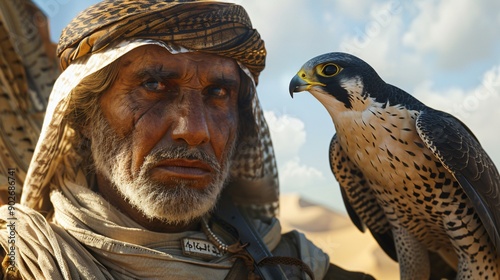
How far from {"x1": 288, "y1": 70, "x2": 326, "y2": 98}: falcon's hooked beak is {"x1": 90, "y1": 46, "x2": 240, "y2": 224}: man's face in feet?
1.13

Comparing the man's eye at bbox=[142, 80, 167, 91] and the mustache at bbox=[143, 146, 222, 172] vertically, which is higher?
the man's eye at bbox=[142, 80, 167, 91]

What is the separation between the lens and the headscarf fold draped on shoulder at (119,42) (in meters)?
2.60

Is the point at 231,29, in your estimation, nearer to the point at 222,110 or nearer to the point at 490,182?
the point at 222,110

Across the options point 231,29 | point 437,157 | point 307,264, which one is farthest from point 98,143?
point 437,157

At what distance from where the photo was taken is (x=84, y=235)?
8.28 ft

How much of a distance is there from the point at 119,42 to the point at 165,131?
44 centimetres

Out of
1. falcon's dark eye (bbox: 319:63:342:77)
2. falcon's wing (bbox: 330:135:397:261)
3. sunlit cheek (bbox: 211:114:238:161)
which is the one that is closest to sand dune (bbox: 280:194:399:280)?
falcon's wing (bbox: 330:135:397:261)

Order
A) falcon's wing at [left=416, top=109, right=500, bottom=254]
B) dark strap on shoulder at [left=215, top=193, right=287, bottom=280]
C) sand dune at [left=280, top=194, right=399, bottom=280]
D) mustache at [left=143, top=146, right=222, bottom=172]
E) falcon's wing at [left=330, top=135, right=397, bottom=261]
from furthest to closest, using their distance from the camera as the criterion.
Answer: sand dune at [left=280, top=194, right=399, bottom=280] → falcon's wing at [left=330, top=135, right=397, bottom=261] → dark strap on shoulder at [left=215, top=193, right=287, bottom=280] → mustache at [left=143, top=146, right=222, bottom=172] → falcon's wing at [left=416, top=109, right=500, bottom=254]

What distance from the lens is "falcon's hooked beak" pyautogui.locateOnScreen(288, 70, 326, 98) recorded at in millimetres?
2584

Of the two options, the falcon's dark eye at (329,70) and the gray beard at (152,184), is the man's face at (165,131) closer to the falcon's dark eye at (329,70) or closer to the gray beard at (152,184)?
the gray beard at (152,184)

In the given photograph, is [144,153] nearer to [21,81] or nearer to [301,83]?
[301,83]

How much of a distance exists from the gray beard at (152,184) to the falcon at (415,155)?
1.89 ft

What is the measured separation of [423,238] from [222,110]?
1.11 meters

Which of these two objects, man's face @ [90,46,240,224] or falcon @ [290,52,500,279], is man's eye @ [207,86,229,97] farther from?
falcon @ [290,52,500,279]
